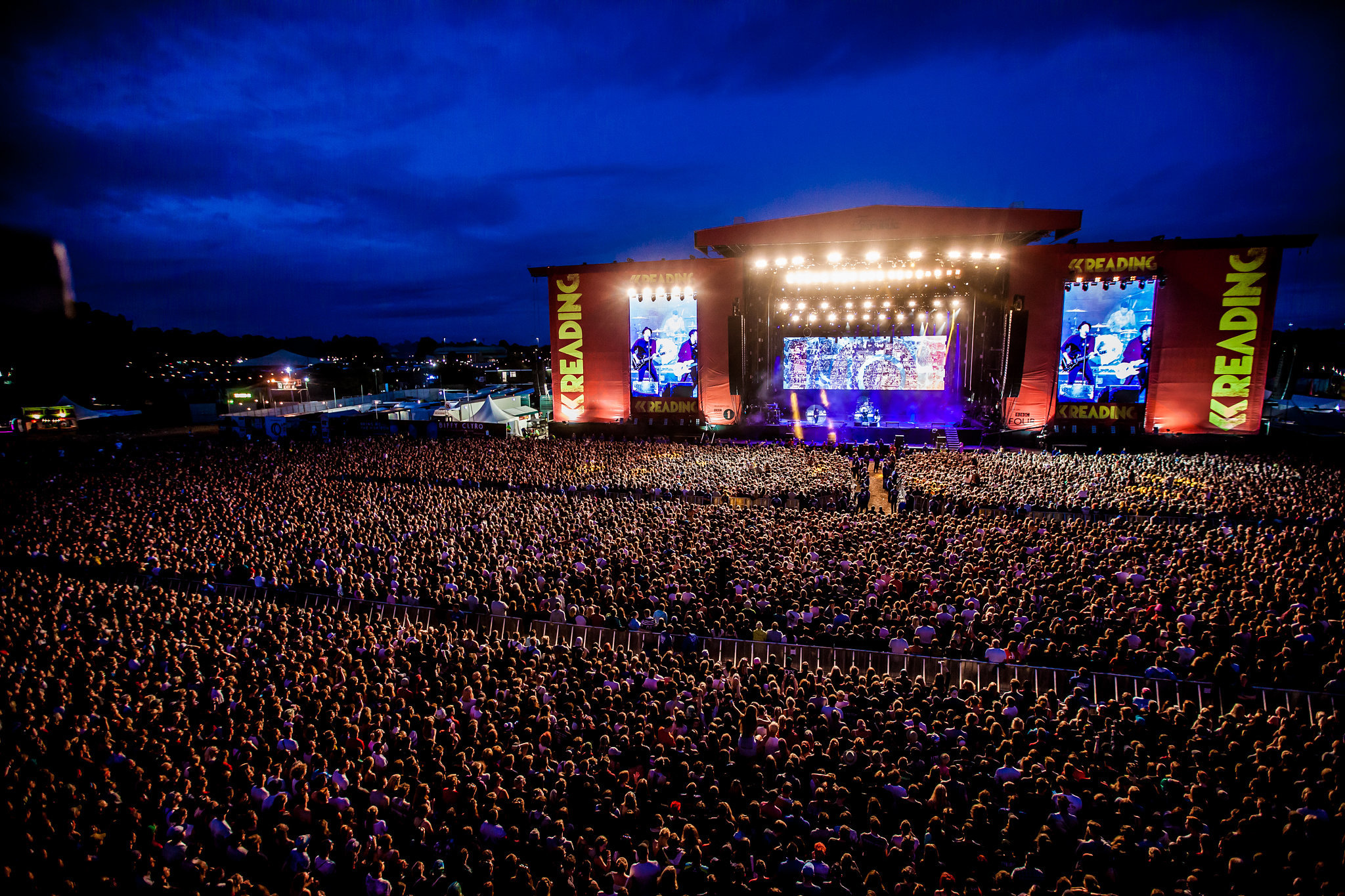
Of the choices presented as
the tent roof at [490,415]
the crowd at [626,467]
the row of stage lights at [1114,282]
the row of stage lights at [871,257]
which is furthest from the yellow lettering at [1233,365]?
the tent roof at [490,415]

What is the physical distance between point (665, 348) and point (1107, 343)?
17140 mm

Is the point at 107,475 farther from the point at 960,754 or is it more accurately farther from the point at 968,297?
the point at 968,297

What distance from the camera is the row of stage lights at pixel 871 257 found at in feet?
64.2

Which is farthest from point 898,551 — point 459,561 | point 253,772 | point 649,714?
point 253,772

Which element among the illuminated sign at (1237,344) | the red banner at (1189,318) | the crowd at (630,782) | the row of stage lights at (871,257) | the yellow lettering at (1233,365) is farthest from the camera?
the yellow lettering at (1233,365)

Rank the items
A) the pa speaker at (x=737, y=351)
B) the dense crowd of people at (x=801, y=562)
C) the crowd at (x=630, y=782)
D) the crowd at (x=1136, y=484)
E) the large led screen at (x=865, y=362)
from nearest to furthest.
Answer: the crowd at (x=630, y=782), the dense crowd of people at (x=801, y=562), the crowd at (x=1136, y=484), the pa speaker at (x=737, y=351), the large led screen at (x=865, y=362)

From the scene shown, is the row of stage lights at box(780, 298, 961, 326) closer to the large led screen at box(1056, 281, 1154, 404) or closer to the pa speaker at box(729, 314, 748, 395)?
the pa speaker at box(729, 314, 748, 395)

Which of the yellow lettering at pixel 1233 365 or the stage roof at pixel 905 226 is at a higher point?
the stage roof at pixel 905 226

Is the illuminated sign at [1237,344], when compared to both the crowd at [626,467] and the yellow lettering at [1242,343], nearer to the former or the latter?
the yellow lettering at [1242,343]

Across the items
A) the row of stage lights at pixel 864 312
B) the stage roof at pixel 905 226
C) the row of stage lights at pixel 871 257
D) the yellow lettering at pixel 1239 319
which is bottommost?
the yellow lettering at pixel 1239 319

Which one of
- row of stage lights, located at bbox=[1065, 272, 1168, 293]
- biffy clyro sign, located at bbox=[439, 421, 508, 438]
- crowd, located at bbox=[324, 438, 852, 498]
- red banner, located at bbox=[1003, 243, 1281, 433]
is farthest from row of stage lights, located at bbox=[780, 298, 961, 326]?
biffy clyro sign, located at bbox=[439, 421, 508, 438]

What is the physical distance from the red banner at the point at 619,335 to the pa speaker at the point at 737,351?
5.48 ft

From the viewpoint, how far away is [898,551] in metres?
9.57

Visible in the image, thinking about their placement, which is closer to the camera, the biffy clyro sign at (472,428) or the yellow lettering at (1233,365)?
the yellow lettering at (1233,365)
